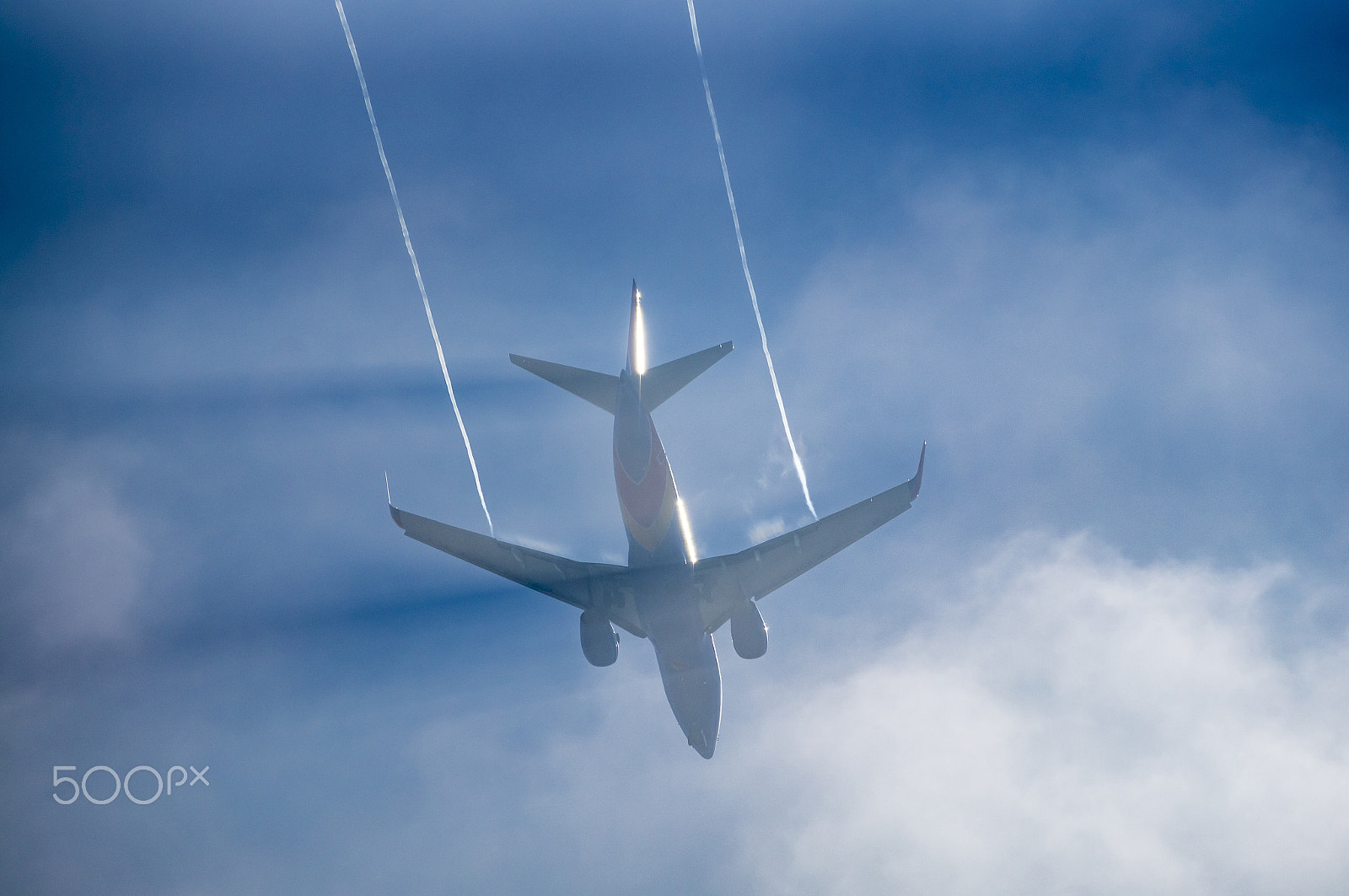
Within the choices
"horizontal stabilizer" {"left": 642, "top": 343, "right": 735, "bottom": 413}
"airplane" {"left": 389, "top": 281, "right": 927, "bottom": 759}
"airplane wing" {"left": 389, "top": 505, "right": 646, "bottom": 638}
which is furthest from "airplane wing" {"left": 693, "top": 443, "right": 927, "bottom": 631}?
"horizontal stabilizer" {"left": 642, "top": 343, "right": 735, "bottom": 413}

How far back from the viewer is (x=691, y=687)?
34.0 meters

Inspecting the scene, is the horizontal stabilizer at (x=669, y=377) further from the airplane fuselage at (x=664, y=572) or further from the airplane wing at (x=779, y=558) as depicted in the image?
the airplane wing at (x=779, y=558)

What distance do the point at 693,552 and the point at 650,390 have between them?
24.5 ft

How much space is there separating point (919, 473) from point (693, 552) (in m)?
10.2

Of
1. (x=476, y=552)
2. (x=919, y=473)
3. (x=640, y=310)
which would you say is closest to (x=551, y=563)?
(x=476, y=552)

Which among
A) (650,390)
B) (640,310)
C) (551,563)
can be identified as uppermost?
(640,310)

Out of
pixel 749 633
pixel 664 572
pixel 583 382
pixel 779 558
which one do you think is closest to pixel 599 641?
pixel 664 572

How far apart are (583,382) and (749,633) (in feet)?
42.6

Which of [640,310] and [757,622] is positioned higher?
[640,310]

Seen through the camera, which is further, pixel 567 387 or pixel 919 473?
pixel 567 387

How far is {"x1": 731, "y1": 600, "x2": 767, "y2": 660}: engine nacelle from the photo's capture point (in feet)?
112

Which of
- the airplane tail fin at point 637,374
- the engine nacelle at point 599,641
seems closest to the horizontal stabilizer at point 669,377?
the airplane tail fin at point 637,374

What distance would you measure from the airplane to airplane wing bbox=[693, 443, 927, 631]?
0.04 metres

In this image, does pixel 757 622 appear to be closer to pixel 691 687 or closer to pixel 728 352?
pixel 691 687
